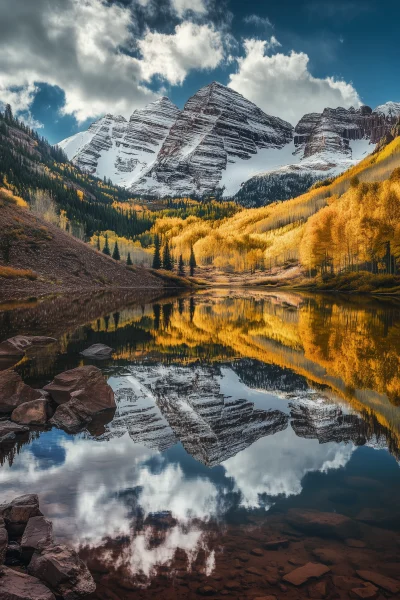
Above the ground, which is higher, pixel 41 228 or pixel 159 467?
pixel 41 228

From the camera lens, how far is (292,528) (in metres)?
5.66

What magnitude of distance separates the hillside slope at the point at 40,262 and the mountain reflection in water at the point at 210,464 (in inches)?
1778

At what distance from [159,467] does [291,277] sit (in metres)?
121

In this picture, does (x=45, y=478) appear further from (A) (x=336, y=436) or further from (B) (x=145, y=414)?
(A) (x=336, y=436)

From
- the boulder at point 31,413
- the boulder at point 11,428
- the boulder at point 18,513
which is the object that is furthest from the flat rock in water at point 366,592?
the boulder at point 31,413

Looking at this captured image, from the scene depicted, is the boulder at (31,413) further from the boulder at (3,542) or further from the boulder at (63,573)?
the boulder at (63,573)

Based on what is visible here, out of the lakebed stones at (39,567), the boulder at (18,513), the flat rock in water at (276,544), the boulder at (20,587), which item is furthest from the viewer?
the boulder at (18,513)

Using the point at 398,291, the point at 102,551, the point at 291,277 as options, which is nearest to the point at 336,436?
the point at 102,551

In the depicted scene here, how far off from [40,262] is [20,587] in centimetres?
7406

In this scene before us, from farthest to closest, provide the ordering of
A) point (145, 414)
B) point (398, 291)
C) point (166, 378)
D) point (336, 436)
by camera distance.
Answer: point (398, 291) < point (166, 378) < point (145, 414) < point (336, 436)

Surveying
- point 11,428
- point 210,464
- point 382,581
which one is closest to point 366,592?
point 382,581

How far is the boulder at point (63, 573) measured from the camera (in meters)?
4.45

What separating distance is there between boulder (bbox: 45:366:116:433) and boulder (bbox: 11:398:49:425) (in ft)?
1.05

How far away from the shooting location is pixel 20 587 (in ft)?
14.0
